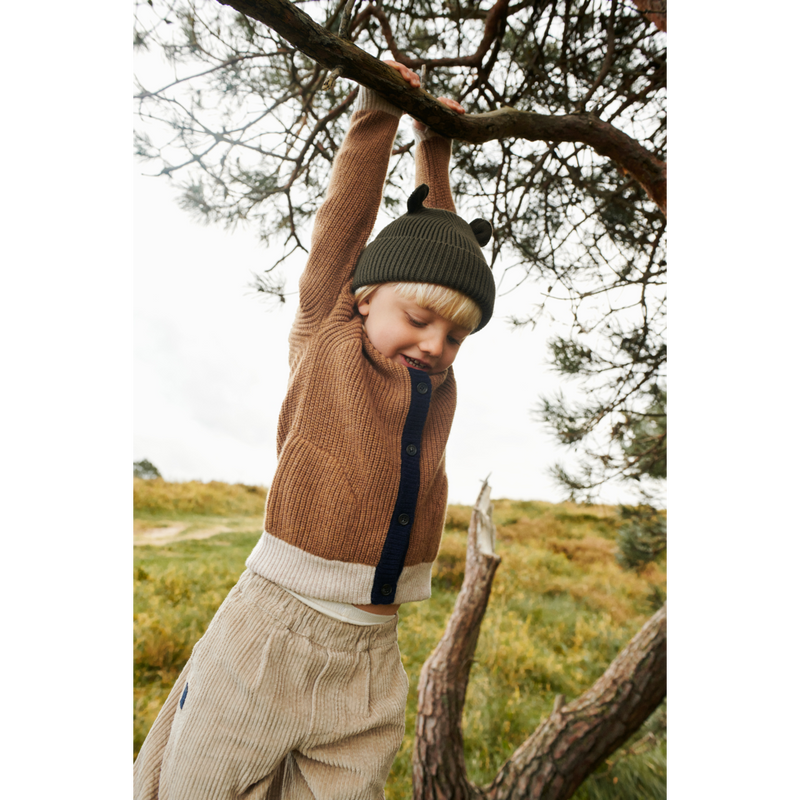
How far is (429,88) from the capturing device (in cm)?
160

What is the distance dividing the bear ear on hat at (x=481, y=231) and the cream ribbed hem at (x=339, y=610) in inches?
27.1

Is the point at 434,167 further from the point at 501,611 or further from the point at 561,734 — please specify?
the point at 501,611

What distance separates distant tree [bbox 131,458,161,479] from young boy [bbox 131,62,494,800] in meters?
1.68

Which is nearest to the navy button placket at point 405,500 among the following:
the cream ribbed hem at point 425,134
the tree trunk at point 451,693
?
the cream ribbed hem at point 425,134

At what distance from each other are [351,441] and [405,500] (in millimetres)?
131

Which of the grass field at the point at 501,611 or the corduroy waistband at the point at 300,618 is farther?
the grass field at the point at 501,611

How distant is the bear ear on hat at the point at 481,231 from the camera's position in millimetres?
977

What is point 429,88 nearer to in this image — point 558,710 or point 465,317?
point 465,317

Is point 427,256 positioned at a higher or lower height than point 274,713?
higher

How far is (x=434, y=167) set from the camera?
105 centimetres

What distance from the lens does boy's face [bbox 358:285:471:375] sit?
2.79ft

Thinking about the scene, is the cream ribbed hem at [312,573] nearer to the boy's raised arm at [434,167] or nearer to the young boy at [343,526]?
the young boy at [343,526]

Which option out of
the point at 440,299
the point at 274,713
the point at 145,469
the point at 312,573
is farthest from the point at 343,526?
the point at 145,469

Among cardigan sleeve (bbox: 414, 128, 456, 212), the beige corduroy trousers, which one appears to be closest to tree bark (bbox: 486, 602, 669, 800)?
the beige corduroy trousers
